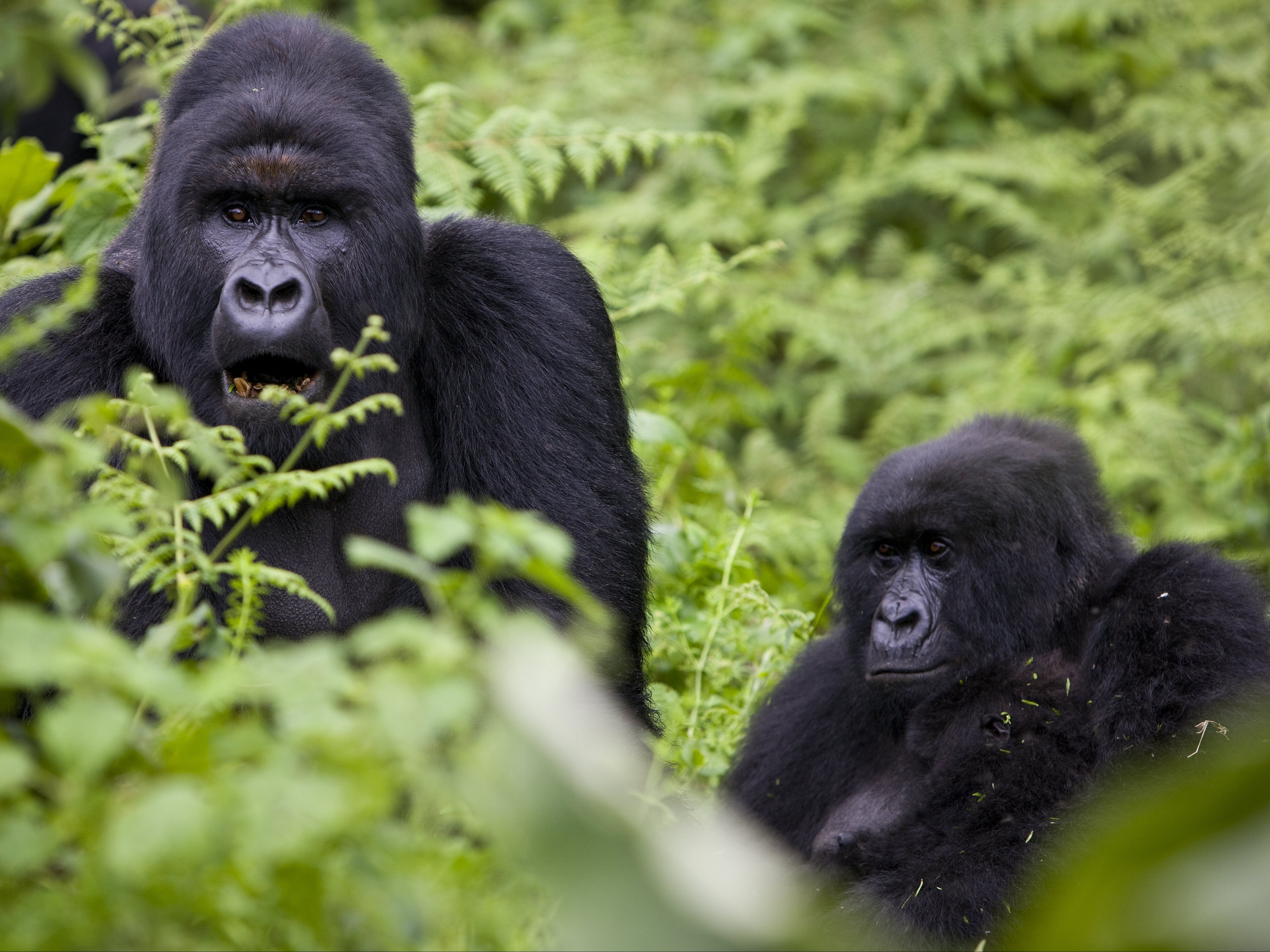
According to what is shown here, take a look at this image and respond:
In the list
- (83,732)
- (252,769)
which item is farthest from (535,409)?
(83,732)

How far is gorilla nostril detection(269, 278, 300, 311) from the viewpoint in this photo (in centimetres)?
261

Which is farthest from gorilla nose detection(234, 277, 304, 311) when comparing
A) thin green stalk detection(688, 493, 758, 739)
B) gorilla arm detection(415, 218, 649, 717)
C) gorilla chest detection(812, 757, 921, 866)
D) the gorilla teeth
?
gorilla chest detection(812, 757, 921, 866)

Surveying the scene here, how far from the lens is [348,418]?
2805 millimetres

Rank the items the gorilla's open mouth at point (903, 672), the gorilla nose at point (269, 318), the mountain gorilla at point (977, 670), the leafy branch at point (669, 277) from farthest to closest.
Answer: the leafy branch at point (669, 277)
the gorilla's open mouth at point (903, 672)
the mountain gorilla at point (977, 670)
the gorilla nose at point (269, 318)

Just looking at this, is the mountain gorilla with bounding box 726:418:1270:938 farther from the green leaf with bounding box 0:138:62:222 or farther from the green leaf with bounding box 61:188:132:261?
the green leaf with bounding box 0:138:62:222

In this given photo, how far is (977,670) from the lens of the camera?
121 inches

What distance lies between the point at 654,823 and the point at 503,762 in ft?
2.31

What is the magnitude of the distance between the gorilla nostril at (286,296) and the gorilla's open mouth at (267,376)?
97 mm

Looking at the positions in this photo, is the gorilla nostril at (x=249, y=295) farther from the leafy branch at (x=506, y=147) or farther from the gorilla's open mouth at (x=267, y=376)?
the leafy branch at (x=506, y=147)

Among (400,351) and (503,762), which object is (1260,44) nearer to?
(400,351)

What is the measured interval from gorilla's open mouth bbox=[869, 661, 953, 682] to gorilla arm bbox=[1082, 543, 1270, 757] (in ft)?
1.02

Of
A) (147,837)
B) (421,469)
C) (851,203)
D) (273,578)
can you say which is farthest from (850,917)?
(851,203)

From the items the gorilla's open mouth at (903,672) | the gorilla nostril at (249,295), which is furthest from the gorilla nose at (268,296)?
the gorilla's open mouth at (903,672)

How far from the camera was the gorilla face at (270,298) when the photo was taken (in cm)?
258
